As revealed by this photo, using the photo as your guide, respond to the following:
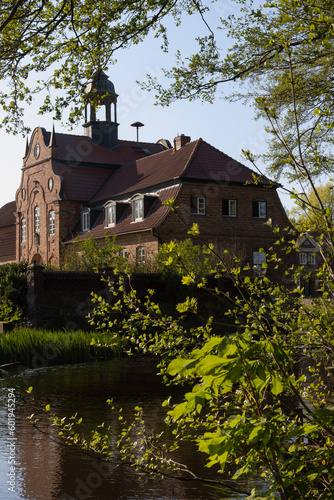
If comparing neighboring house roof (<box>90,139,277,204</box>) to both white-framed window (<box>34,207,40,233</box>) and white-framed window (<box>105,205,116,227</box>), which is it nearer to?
white-framed window (<box>105,205,116,227</box>)

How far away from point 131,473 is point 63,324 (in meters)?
14.7

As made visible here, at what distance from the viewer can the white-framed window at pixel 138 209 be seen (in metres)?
32.7

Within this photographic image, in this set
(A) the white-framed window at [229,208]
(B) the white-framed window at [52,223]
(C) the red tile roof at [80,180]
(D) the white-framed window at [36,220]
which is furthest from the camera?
(D) the white-framed window at [36,220]

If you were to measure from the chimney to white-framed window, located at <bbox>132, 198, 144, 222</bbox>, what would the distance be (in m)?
5.09

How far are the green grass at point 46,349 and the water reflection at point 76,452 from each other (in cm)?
113

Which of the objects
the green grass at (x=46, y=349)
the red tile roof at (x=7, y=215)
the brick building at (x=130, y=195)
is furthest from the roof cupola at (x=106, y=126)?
the green grass at (x=46, y=349)

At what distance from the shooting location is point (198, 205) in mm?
32312

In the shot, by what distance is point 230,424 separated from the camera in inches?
111

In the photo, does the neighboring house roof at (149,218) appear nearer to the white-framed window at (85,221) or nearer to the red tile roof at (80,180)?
the white-framed window at (85,221)

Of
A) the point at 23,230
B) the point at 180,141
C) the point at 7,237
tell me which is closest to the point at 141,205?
the point at 180,141

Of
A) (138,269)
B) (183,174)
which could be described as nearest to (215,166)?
(183,174)

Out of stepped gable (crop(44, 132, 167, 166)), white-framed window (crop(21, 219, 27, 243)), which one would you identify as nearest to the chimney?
stepped gable (crop(44, 132, 167, 166))

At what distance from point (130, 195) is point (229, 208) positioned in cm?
614

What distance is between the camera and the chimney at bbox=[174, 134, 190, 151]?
3612cm
